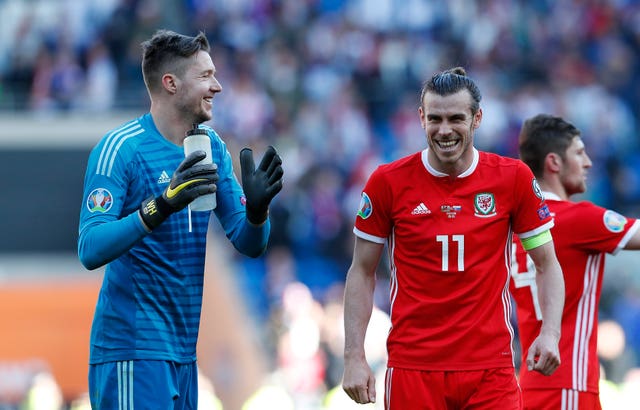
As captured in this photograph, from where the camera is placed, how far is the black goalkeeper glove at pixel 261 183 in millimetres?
5230

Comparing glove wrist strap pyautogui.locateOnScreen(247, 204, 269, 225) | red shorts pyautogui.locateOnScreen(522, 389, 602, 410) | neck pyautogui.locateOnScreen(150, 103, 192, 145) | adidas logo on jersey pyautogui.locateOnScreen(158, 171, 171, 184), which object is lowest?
red shorts pyautogui.locateOnScreen(522, 389, 602, 410)

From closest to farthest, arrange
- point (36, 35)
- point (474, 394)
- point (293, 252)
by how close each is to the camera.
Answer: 1. point (474, 394)
2. point (293, 252)
3. point (36, 35)

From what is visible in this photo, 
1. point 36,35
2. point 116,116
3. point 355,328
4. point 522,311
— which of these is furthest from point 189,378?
point 36,35

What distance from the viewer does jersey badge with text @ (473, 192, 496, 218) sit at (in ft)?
17.3

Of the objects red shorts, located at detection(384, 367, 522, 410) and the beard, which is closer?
red shorts, located at detection(384, 367, 522, 410)

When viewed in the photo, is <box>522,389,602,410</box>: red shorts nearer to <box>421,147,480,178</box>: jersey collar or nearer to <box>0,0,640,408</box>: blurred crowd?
<box>421,147,480,178</box>: jersey collar

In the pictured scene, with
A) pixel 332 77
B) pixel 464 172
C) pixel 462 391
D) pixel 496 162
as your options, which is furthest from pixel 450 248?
pixel 332 77

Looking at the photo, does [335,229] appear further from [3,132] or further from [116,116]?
[3,132]

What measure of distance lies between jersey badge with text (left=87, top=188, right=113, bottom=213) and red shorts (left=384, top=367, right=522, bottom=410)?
1489 mm

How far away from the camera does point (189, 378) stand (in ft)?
17.3

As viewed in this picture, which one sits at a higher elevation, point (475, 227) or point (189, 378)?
point (475, 227)

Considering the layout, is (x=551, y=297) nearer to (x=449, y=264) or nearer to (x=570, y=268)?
(x=449, y=264)

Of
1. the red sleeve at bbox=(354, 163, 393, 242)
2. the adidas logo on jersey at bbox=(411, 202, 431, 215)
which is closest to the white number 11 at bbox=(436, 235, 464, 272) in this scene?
the adidas logo on jersey at bbox=(411, 202, 431, 215)

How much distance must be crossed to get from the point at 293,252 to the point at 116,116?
11.2 ft
